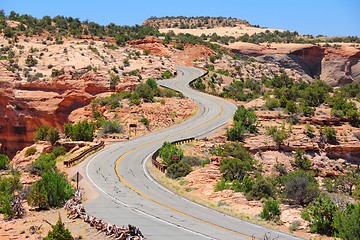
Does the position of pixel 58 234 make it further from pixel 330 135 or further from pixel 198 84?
pixel 198 84

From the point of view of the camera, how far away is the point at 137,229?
16.0 meters

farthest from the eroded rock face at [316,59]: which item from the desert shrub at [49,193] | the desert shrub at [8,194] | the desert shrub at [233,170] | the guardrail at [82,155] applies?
the desert shrub at [49,193]

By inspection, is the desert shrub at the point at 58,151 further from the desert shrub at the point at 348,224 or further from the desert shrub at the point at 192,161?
the desert shrub at the point at 348,224

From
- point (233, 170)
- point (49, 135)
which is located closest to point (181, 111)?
point (49, 135)

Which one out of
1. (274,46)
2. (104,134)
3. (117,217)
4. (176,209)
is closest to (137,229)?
(117,217)

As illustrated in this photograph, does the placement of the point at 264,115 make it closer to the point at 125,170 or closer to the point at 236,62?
the point at 125,170

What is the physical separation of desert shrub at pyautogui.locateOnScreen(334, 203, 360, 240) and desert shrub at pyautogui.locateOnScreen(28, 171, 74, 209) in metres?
12.3

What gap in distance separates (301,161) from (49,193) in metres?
20.4

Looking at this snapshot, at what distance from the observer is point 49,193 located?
2142 cm

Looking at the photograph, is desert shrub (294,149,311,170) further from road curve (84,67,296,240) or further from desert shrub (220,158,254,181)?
desert shrub (220,158,254,181)

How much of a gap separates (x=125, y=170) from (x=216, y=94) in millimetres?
31434

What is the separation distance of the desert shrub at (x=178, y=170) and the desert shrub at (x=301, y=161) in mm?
10224

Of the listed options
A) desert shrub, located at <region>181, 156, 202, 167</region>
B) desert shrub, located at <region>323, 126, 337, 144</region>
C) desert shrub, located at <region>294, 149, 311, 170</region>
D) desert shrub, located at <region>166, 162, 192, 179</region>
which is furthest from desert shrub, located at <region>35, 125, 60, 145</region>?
desert shrub, located at <region>323, 126, 337, 144</region>

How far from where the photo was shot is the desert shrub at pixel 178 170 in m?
28.2
